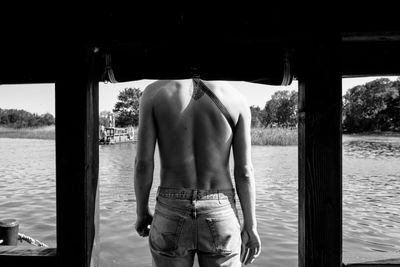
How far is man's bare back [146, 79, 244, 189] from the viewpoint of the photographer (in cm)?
174

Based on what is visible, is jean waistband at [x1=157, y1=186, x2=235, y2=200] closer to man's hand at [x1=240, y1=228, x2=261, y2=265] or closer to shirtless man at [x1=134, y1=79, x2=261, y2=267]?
shirtless man at [x1=134, y1=79, x2=261, y2=267]

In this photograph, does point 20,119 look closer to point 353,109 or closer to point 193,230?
point 353,109

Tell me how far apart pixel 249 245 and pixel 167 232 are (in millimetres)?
460

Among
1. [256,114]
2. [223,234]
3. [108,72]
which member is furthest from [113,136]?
[223,234]

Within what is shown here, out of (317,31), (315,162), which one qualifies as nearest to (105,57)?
(317,31)

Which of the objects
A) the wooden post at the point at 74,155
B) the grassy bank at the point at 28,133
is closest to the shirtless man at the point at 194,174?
the wooden post at the point at 74,155

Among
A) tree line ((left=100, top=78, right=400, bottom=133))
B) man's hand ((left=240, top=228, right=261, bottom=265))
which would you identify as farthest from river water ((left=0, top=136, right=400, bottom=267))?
tree line ((left=100, top=78, right=400, bottom=133))

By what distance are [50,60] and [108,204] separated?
939 centimetres

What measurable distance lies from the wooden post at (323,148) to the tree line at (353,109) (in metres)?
67.5

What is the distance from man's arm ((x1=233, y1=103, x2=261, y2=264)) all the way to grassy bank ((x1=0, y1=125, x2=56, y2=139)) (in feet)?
244

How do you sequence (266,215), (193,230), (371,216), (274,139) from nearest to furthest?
(193,230), (266,215), (371,216), (274,139)

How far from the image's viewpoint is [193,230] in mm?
1685

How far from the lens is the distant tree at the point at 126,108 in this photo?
278ft

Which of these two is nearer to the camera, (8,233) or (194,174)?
(194,174)
